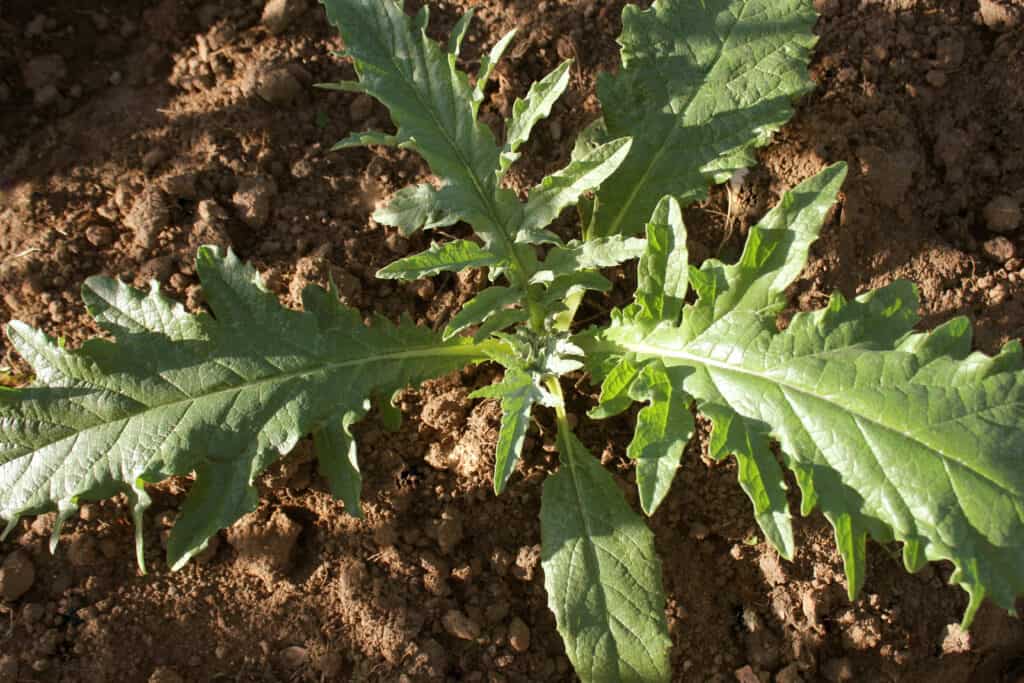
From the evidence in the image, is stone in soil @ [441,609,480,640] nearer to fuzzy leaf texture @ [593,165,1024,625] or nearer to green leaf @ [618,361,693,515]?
green leaf @ [618,361,693,515]

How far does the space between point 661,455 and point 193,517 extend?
1185 mm

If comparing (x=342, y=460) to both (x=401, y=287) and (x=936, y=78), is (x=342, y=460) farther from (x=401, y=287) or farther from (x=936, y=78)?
(x=936, y=78)

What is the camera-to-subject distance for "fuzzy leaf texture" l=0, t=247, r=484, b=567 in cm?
217

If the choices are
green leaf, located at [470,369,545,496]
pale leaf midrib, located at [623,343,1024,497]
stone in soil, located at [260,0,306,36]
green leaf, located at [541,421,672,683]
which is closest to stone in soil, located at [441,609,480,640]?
green leaf, located at [541,421,672,683]

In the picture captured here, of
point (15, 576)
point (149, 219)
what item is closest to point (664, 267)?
point (149, 219)

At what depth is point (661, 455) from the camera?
2.08 meters

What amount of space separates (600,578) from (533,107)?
4.27 ft

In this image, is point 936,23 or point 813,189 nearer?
point 813,189

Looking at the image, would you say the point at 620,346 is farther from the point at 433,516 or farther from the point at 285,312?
the point at 285,312

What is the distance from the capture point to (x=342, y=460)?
2334 mm

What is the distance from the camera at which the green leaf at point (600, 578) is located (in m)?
2.33

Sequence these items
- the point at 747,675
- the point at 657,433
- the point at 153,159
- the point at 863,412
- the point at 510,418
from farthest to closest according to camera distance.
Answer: the point at 153,159 → the point at 747,675 → the point at 510,418 → the point at 657,433 → the point at 863,412

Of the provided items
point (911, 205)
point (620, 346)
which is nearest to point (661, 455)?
point (620, 346)

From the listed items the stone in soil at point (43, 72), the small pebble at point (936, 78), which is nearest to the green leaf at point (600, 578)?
the small pebble at point (936, 78)
